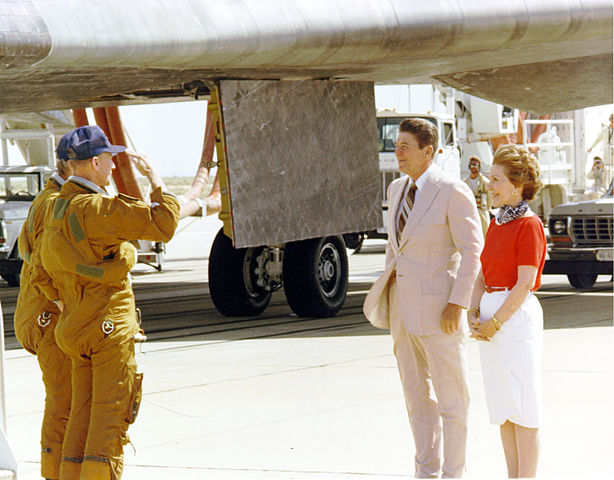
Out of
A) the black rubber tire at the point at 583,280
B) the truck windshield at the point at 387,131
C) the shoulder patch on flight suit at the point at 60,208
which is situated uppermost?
the truck windshield at the point at 387,131

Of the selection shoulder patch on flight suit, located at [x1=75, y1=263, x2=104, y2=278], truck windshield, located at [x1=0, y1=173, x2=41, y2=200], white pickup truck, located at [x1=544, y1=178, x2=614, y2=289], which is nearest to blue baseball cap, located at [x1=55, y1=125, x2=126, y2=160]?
shoulder patch on flight suit, located at [x1=75, y1=263, x2=104, y2=278]

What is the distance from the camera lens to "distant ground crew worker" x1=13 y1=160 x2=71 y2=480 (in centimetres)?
534

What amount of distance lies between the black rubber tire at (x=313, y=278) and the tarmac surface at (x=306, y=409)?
0.90 metres

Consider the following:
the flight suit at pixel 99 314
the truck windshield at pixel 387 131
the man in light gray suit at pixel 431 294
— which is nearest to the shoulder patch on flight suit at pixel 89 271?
the flight suit at pixel 99 314

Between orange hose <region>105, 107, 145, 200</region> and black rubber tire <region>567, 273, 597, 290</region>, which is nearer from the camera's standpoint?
orange hose <region>105, 107, 145, 200</region>

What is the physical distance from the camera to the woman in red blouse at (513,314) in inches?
197

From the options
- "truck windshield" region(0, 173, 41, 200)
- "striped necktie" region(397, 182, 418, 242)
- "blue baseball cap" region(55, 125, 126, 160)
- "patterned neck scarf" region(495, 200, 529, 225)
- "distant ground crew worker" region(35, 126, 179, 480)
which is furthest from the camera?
"truck windshield" region(0, 173, 41, 200)

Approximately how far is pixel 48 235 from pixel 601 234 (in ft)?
36.6

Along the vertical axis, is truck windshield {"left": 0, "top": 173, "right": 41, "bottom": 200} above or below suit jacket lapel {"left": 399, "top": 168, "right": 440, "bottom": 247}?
below

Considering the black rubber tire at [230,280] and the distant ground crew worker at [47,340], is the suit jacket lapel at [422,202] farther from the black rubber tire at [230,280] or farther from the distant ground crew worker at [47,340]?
the black rubber tire at [230,280]

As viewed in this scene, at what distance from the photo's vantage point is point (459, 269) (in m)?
5.39

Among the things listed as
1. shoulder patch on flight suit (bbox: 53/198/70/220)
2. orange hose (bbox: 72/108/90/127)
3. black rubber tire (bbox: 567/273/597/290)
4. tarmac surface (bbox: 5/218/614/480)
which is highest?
orange hose (bbox: 72/108/90/127)

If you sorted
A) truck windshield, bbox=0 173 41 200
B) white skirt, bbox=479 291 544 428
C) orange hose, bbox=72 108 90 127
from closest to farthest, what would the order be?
white skirt, bbox=479 291 544 428 < orange hose, bbox=72 108 90 127 < truck windshield, bbox=0 173 41 200

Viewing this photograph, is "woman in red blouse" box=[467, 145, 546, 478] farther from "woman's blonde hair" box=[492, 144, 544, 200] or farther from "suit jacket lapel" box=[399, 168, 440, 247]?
"suit jacket lapel" box=[399, 168, 440, 247]
